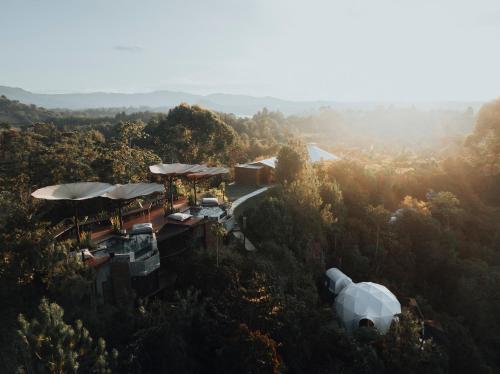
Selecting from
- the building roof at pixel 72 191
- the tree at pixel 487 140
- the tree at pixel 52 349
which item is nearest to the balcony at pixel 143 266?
the building roof at pixel 72 191

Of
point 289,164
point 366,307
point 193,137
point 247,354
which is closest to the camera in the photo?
point 247,354

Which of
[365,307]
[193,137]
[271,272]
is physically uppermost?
[193,137]

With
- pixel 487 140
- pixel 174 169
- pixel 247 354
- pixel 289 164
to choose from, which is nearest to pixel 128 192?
pixel 174 169

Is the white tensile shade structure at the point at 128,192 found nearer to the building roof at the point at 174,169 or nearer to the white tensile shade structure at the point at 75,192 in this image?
the white tensile shade structure at the point at 75,192

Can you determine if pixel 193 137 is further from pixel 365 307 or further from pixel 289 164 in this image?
pixel 365 307

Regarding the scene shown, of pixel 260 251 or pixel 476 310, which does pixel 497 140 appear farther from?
pixel 260 251

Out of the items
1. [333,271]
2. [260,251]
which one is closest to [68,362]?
[260,251]

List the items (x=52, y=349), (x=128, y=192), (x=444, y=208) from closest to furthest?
(x=52, y=349), (x=128, y=192), (x=444, y=208)

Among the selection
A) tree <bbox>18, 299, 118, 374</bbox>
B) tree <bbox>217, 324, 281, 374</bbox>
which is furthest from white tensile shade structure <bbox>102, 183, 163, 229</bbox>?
tree <bbox>217, 324, 281, 374</bbox>
